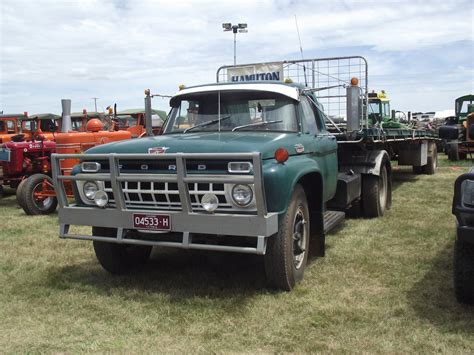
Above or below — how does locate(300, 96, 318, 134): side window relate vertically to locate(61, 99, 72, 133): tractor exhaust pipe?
below

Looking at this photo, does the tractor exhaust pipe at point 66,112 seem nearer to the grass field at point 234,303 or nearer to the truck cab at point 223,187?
the grass field at point 234,303

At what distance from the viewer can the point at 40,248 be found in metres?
6.73

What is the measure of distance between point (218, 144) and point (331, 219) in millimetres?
2365

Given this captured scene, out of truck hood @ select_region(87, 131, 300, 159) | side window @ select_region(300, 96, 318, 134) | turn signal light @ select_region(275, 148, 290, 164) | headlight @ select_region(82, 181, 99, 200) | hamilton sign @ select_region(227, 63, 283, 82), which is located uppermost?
hamilton sign @ select_region(227, 63, 283, 82)

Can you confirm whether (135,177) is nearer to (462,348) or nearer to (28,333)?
(28,333)

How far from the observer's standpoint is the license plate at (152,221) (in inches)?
176

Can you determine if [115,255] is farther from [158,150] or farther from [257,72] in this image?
[257,72]

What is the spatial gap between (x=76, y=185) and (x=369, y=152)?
5206 mm

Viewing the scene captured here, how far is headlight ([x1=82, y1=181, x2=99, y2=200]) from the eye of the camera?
16.3ft

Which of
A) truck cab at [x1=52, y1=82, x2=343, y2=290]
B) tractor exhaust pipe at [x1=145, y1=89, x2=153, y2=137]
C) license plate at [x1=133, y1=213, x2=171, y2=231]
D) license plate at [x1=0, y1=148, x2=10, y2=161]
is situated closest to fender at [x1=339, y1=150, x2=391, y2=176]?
truck cab at [x1=52, y1=82, x2=343, y2=290]

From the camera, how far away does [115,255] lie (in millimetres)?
5379

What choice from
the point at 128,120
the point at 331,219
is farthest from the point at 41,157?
the point at 128,120

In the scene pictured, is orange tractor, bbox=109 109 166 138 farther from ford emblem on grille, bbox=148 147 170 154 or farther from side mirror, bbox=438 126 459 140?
side mirror, bbox=438 126 459 140

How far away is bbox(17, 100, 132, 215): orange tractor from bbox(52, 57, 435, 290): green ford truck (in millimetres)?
4292
